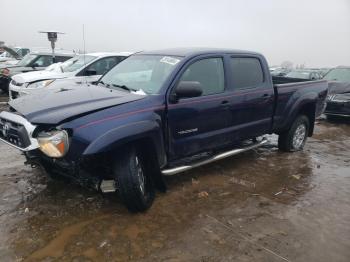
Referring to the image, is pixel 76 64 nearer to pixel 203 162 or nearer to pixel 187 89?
pixel 203 162

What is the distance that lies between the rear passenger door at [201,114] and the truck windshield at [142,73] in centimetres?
22

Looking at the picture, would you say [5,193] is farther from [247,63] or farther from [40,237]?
[247,63]

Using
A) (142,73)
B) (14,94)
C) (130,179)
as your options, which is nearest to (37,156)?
(130,179)

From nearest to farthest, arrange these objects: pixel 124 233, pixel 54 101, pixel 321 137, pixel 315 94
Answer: pixel 124 233
pixel 54 101
pixel 315 94
pixel 321 137

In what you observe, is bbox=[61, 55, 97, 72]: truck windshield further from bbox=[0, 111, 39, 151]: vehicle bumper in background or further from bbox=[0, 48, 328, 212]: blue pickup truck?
bbox=[0, 111, 39, 151]: vehicle bumper in background

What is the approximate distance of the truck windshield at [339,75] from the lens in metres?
11.6

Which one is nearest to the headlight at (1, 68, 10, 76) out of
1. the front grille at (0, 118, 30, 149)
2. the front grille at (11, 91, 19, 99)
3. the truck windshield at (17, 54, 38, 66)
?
the truck windshield at (17, 54, 38, 66)

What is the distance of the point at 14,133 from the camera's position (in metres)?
3.79

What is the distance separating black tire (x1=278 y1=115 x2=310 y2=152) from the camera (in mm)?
6684

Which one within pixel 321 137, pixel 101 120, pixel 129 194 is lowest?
pixel 321 137

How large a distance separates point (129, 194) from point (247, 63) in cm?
293

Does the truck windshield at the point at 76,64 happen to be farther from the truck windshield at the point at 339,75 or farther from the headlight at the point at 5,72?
the truck windshield at the point at 339,75

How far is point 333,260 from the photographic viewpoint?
3.35 metres

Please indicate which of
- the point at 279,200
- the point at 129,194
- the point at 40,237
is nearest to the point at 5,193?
the point at 40,237
